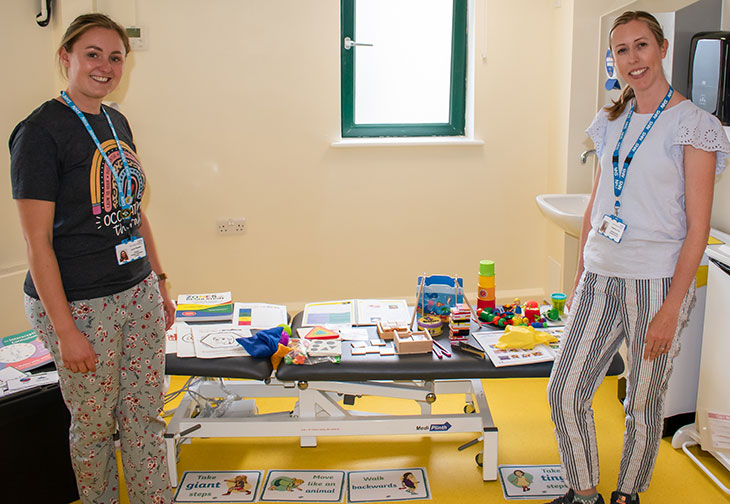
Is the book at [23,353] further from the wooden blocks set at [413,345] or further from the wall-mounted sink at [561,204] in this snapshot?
the wall-mounted sink at [561,204]

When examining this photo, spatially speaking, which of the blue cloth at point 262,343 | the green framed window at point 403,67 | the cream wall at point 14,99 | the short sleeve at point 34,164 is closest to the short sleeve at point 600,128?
the blue cloth at point 262,343

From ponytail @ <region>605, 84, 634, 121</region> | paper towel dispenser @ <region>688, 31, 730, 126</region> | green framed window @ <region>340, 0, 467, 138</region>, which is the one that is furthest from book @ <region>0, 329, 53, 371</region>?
paper towel dispenser @ <region>688, 31, 730, 126</region>

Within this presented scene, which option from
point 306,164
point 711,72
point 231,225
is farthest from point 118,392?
point 711,72

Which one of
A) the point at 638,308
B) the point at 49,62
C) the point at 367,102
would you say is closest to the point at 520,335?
the point at 638,308

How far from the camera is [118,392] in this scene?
171cm

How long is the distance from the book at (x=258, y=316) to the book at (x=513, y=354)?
746 millimetres

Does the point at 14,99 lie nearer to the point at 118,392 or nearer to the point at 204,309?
the point at 204,309

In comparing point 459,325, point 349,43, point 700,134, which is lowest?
point 459,325

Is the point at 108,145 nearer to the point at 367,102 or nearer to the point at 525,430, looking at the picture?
the point at 525,430

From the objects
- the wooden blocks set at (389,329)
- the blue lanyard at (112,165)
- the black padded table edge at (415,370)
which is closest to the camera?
the blue lanyard at (112,165)

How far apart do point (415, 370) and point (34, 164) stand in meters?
1.17

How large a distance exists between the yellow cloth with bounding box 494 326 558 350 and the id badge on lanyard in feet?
1.65

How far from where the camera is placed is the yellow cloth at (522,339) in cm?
209

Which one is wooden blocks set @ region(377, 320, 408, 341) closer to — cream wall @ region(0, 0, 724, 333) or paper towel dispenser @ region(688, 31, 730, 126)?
paper towel dispenser @ region(688, 31, 730, 126)
